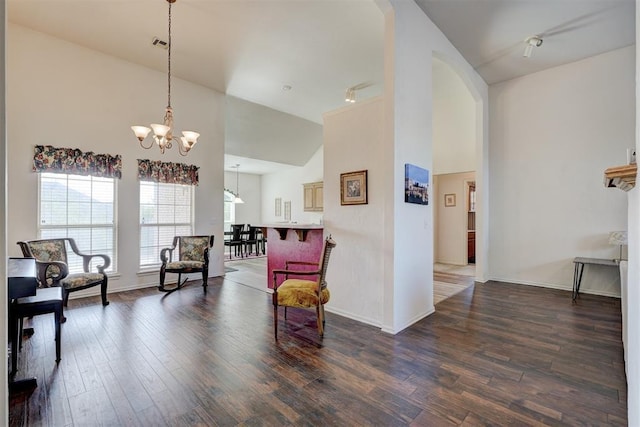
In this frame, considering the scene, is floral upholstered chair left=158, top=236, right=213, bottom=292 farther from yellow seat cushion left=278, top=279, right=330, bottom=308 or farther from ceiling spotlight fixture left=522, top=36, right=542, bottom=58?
ceiling spotlight fixture left=522, top=36, right=542, bottom=58

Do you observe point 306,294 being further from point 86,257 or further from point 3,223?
point 86,257

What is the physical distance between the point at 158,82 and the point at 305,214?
6.64 metres

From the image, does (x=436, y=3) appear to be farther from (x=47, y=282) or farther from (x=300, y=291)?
(x=47, y=282)

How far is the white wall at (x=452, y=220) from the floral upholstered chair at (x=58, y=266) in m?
7.18

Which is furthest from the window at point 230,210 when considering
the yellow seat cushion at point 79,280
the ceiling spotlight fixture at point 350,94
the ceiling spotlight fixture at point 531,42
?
the ceiling spotlight fixture at point 531,42

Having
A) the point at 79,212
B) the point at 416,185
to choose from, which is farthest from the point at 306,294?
the point at 79,212

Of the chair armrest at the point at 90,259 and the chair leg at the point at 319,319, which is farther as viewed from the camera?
the chair armrest at the point at 90,259

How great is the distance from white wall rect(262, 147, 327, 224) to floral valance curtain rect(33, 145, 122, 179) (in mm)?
6200

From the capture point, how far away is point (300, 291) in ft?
9.78

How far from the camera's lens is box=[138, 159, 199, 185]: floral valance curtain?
4.97m

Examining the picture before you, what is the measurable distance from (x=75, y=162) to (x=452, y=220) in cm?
798

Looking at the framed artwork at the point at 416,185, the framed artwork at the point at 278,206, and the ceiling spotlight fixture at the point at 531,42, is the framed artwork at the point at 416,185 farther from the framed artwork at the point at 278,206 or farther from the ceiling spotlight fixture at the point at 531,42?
the framed artwork at the point at 278,206

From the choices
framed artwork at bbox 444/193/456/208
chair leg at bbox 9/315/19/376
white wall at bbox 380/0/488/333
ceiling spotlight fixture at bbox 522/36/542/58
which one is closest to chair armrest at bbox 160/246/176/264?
chair leg at bbox 9/315/19/376

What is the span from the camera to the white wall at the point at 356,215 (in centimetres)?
336
